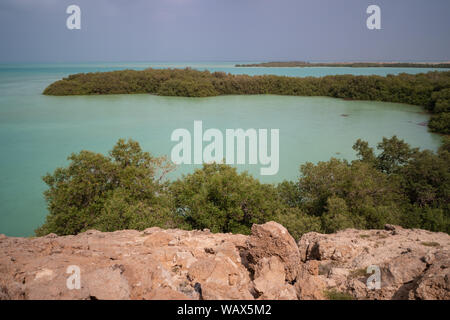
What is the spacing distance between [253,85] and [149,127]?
139 ft

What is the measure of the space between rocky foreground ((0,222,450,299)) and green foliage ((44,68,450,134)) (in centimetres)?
5880

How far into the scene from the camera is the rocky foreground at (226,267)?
477cm

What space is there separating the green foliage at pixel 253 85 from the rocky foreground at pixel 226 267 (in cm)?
5880

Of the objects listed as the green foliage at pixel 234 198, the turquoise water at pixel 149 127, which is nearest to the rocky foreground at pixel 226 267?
the green foliage at pixel 234 198

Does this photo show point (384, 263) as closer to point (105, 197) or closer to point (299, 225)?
point (299, 225)

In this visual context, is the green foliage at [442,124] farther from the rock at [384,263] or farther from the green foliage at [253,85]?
the rock at [384,263]

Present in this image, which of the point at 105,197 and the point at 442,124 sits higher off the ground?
the point at 442,124

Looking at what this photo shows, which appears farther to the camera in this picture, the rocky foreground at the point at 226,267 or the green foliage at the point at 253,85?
the green foliage at the point at 253,85

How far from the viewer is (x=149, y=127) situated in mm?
40031

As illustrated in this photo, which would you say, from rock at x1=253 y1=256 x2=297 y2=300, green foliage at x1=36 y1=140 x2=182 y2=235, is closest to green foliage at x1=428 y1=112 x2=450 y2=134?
green foliage at x1=36 y1=140 x2=182 y2=235

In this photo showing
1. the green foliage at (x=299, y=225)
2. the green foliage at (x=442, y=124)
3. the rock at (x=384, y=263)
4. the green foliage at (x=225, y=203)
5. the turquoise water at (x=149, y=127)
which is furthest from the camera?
the green foliage at (x=442, y=124)

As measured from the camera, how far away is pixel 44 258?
238 inches

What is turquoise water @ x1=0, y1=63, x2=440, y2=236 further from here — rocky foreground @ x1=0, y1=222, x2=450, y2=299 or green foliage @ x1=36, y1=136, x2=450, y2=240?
rocky foreground @ x1=0, y1=222, x2=450, y2=299

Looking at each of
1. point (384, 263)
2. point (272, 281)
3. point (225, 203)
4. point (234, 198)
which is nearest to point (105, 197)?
point (225, 203)
